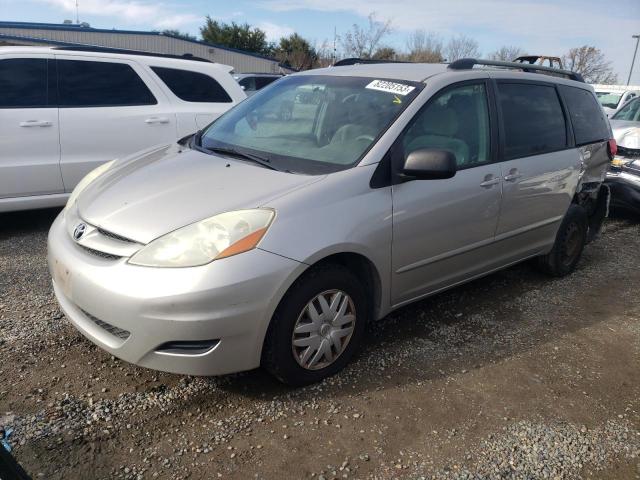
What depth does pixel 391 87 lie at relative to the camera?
10.7 feet

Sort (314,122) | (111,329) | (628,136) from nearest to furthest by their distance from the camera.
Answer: (111,329) → (314,122) → (628,136)

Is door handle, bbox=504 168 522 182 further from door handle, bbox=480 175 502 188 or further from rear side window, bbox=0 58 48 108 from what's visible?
rear side window, bbox=0 58 48 108

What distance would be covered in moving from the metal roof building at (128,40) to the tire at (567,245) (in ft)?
83.5

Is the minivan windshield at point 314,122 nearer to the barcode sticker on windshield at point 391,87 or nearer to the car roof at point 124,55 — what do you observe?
the barcode sticker on windshield at point 391,87

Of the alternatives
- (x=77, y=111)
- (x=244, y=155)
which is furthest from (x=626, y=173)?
(x=77, y=111)

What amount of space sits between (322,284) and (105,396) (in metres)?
1.21

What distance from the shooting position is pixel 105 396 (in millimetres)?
2600

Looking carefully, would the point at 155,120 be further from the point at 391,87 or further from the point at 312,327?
the point at 312,327

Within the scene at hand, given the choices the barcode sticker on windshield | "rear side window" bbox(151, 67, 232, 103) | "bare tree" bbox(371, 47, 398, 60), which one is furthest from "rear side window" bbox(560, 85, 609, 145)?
"bare tree" bbox(371, 47, 398, 60)

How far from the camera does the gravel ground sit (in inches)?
89.6

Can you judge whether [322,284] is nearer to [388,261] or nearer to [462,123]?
[388,261]

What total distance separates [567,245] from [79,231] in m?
3.93

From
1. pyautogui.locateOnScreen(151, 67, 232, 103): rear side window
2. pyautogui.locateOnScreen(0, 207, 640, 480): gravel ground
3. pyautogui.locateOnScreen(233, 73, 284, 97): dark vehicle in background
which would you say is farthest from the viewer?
pyautogui.locateOnScreen(233, 73, 284, 97): dark vehicle in background

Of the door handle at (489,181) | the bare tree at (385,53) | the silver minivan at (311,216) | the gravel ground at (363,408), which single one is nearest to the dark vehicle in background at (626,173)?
the silver minivan at (311,216)
